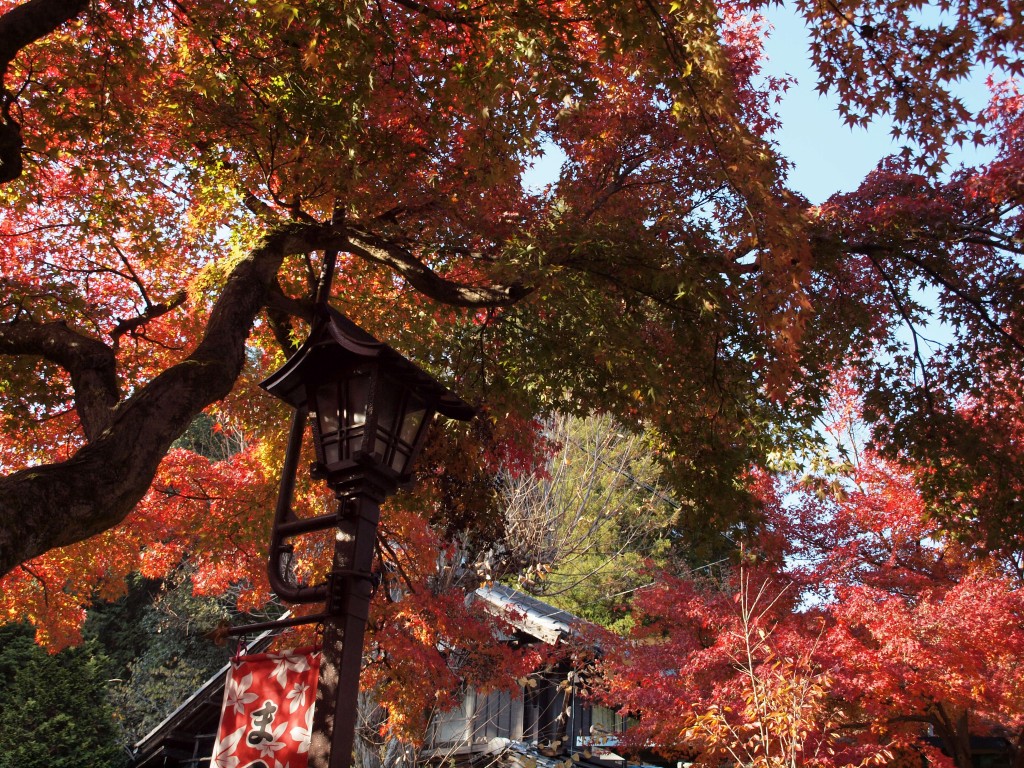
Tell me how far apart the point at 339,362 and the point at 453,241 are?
176 inches

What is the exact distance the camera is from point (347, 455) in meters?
4.00

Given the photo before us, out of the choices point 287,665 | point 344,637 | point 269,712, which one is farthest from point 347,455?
point 269,712

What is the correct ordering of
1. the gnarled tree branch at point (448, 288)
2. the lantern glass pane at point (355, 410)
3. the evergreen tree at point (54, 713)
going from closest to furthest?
the lantern glass pane at point (355, 410) < the gnarled tree branch at point (448, 288) < the evergreen tree at point (54, 713)

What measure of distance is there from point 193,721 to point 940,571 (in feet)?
50.1

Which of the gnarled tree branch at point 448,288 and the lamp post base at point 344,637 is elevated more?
the gnarled tree branch at point 448,288

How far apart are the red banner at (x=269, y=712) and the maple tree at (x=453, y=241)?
1.25 metres

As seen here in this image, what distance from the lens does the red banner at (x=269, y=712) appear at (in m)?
3.58

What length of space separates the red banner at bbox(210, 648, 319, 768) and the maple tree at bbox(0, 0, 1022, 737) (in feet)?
4.11

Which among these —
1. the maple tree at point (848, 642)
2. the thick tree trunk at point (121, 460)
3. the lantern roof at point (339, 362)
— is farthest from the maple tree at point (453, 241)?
the maple tree at point (848, 642)

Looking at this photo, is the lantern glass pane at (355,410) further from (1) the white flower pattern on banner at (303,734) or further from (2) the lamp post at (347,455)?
(1) the white flower pattern on banner at (303,734)

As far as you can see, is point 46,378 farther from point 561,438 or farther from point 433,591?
point 561,438

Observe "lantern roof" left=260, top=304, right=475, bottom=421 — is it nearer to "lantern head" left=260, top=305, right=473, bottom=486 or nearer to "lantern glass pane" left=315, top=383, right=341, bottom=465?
"lantern head" left=260, top=305, right=473, bottom=486

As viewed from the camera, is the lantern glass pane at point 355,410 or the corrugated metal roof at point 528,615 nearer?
the lantern glass pane at point 355,410

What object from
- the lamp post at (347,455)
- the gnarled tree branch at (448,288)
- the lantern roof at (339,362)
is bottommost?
the lamp post at (347,455)
